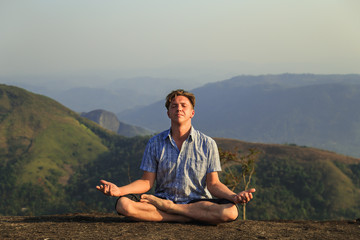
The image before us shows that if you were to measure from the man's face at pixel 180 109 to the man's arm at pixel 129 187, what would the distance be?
1001 mm

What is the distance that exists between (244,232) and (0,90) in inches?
3214

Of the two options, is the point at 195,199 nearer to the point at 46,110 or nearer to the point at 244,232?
the point at 244,232

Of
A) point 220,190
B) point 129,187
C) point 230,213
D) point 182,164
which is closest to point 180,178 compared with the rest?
point 182,164

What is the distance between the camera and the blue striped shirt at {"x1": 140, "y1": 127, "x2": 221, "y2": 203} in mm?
5992

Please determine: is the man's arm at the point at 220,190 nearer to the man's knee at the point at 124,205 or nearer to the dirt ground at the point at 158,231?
the dirt ground at the point at 158,231

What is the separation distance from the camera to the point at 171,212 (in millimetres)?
6074

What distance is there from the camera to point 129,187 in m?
5.84

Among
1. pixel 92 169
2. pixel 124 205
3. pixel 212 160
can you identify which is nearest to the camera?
pixel 124 205

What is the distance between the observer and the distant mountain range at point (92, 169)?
140 feet

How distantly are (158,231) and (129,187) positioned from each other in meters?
0.79

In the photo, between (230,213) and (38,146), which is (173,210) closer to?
(230,213)

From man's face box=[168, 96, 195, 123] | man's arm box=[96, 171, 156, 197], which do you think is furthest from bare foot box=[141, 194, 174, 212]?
man's face box=[168, 96, 195, 123]

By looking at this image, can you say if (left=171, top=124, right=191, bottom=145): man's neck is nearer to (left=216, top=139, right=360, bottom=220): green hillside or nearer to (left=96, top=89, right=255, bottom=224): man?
(left=96, top=89, right=255, bottom=224): man

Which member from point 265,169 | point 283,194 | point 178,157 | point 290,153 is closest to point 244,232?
point 178,157
